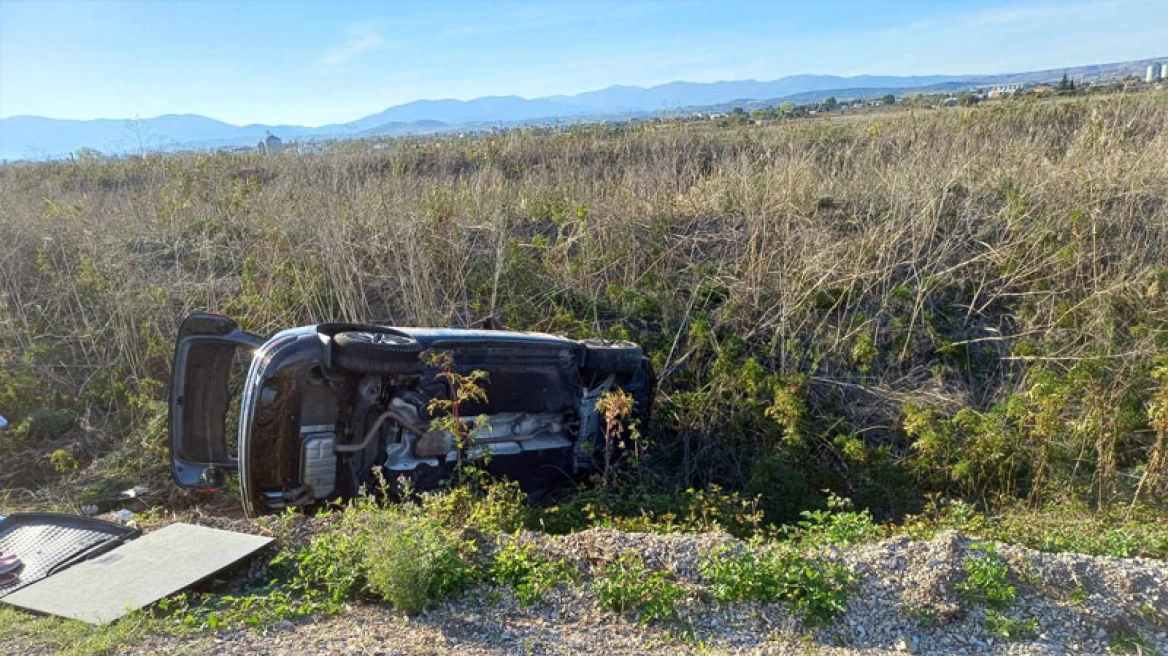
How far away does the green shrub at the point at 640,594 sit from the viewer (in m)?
3.17

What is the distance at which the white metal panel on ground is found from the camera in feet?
11.2

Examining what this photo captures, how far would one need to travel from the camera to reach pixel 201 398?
4777 mm

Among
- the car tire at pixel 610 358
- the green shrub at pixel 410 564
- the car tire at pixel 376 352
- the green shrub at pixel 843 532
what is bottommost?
the green shrub at pixel 843 532

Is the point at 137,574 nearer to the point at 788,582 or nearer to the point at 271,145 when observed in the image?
the point at 788,582

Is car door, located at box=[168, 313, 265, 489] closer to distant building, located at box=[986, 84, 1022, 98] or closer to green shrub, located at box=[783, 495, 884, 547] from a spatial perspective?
green shrub, located at box=[783, 495, 884, 547]

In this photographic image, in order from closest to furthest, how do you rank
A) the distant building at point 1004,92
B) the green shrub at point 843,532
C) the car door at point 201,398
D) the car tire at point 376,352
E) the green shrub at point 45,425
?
the green shrub at point 843,532
the car tire at point 376,352
the car door at point 201,398
the green shrub at point 45,425
the distant building at point 1004,92

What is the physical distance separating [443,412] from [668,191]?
16.5ft

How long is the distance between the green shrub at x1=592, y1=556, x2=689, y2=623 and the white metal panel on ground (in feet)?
6.32

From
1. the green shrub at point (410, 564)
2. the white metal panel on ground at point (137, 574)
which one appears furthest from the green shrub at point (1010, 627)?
the white metal panel on ground at point (137, 574)

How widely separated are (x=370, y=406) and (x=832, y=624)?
2.75 m

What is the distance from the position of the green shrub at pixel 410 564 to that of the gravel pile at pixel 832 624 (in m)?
0.08

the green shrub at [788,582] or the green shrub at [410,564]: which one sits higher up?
the green shrub at [410,564]

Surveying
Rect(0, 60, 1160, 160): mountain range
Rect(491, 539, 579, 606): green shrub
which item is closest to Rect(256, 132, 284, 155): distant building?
Rect(0, 60, 1160, 160): mountain range

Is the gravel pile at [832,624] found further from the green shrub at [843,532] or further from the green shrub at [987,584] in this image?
the green shrub at [843,532]
